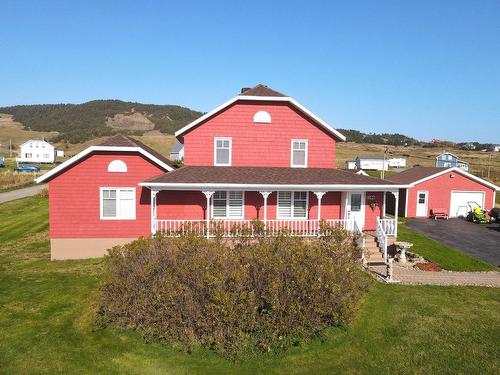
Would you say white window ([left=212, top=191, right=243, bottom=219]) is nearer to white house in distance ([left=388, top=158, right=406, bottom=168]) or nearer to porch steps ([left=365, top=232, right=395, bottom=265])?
porch steps ([left=365, top=232, right=395, bottom=265])

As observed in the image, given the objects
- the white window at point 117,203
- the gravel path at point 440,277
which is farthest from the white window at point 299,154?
the white window at point 117,203

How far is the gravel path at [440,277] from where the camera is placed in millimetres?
15531

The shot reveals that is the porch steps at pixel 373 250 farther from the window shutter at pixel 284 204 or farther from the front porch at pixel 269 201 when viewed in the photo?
the window shutter at pixel 284 204

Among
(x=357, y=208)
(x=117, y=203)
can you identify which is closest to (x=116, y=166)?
(x=117, y=203)

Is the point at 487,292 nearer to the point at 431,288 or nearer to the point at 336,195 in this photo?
the point at 431,288

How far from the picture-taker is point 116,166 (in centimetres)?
1855

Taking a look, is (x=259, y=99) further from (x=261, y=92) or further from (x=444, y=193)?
(x=444, y=193)

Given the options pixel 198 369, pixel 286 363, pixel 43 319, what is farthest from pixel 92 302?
pixel 286 363

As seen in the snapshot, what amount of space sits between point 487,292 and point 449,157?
235 feet

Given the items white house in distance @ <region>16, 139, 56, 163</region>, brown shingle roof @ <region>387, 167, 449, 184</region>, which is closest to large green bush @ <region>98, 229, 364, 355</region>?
brown shingle roof @ <region>387, 167, 449, 184</region>

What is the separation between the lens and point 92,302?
12.8m

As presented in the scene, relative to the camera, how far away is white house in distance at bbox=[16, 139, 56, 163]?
350 feet

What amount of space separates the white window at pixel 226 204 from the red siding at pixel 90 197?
3.45m

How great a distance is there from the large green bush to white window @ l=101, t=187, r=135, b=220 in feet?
26.3
